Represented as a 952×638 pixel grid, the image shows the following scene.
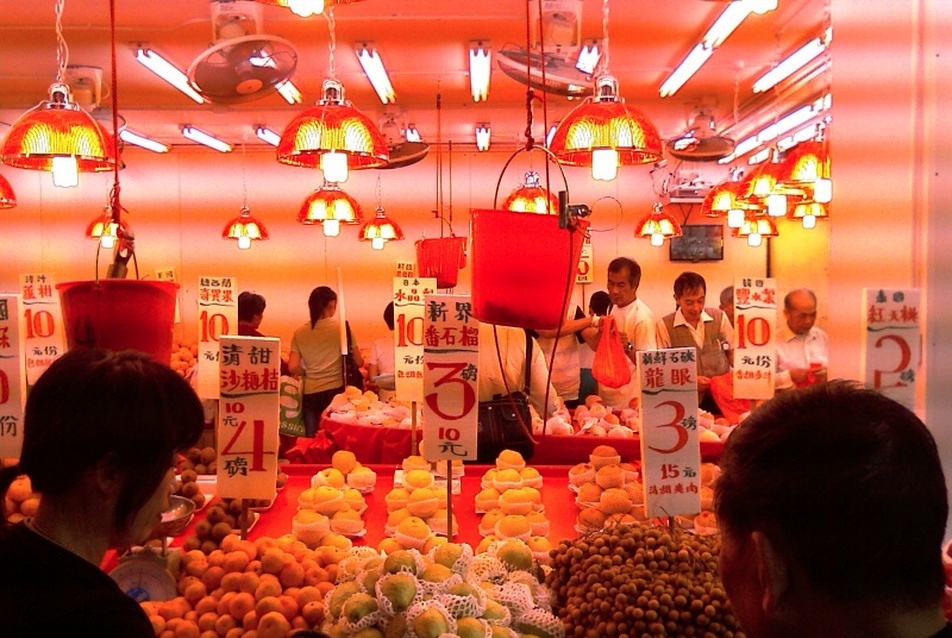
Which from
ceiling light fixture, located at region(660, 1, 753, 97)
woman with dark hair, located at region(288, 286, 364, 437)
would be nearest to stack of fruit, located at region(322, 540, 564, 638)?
ceiling light fixture, located at region(660, 1, 753, 97)

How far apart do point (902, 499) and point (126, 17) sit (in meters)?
6.40

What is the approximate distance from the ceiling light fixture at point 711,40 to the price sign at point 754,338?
1.37 m

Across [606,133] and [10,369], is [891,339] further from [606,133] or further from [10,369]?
[10,369]

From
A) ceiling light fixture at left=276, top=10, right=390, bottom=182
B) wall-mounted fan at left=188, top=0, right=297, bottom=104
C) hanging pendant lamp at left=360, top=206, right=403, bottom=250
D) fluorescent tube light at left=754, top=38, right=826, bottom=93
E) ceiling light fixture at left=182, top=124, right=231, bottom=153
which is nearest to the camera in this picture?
ceiling light fixture at left=276, top=10, right=390, bottom=182

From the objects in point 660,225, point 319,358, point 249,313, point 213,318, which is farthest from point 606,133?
point 660,225

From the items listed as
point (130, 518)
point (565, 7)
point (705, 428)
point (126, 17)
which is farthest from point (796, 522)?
point (126, 17)

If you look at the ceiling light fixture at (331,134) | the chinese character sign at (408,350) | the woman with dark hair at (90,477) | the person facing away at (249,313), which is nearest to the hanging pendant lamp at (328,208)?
the person facing away at (249,313)

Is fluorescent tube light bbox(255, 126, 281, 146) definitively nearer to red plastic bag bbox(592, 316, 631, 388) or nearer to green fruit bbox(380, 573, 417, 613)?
red plastic bag bbox(592, 316, 631, 388)

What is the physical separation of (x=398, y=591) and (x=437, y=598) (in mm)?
108

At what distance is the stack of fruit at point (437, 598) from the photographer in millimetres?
2102

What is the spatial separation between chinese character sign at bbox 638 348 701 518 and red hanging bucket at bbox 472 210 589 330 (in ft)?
2.57

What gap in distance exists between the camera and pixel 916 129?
10.4 ft

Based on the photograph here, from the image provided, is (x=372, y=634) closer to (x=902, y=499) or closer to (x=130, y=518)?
(x=130, y=518)

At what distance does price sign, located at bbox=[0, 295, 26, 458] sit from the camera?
10.0 feet
